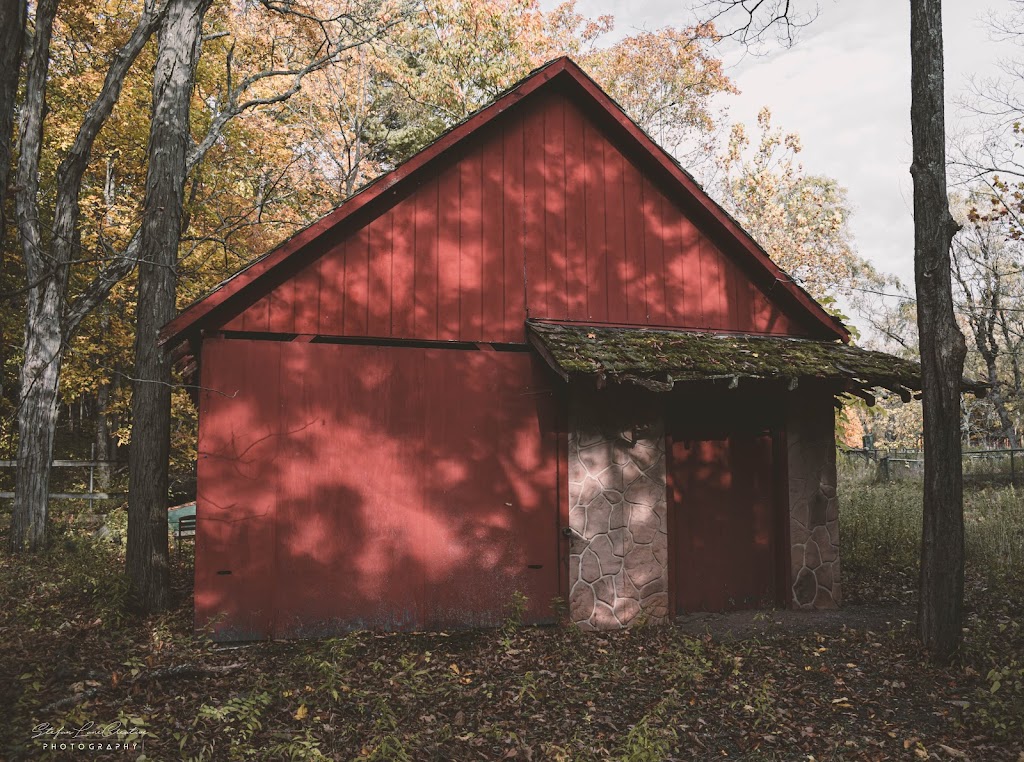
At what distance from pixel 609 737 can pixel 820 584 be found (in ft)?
16.3

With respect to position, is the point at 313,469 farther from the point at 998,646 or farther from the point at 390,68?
the point at 390,68

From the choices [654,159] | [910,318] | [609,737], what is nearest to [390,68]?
[654,159]

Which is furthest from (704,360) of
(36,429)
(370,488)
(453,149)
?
(36,429)

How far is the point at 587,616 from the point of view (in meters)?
8.19

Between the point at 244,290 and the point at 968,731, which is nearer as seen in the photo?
the point at 968,731

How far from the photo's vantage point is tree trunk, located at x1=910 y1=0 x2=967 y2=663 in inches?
263

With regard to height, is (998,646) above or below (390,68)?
below

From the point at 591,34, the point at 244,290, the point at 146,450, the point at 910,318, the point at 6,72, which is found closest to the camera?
the point at 6,72

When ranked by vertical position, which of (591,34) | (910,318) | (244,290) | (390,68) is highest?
(591,34)

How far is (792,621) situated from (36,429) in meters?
12.3

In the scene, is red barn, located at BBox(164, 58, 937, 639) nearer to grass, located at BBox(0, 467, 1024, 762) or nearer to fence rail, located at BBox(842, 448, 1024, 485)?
grass, located at BBox(0, 467, 1024, 762)

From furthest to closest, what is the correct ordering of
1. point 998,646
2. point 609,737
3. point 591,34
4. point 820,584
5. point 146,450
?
point 591,34
point 820,584
point 146,450
point 998,646
point 609,737

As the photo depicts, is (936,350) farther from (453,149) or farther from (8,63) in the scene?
(8,63)

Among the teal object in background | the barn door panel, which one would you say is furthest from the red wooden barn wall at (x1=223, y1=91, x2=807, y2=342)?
the teal object in background
